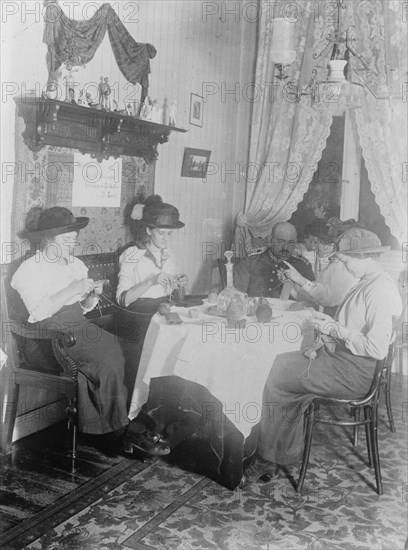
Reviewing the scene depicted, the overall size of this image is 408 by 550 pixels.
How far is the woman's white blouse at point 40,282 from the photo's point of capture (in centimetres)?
364

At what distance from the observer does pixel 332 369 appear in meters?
3.56

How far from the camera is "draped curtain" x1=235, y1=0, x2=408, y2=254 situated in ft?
18.6

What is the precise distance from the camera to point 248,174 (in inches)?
257

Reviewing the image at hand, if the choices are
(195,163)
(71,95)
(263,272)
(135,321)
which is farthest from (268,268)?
(71,95)

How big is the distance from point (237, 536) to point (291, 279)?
2.12 meters

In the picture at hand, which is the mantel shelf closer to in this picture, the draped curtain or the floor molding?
the draped curtain

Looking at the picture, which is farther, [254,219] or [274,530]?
[254,219]

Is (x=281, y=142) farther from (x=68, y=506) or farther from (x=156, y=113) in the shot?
(x=68, y=506)

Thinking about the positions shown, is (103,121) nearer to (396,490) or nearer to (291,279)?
(291,279)

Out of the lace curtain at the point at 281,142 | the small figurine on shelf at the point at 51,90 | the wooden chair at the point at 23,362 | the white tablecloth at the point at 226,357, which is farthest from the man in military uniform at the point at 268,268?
the small figurine on shelf at the point at 51,90

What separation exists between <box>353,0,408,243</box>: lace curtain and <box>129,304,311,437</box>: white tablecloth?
8.80 ft

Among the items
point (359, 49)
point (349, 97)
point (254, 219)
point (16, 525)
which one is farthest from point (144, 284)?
point (359, 49)

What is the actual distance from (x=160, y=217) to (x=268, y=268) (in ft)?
4.24

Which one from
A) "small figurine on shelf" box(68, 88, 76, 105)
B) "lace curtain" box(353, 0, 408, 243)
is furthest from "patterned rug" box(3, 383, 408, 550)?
"lace curtain" box(353, 0, 408, 243)
